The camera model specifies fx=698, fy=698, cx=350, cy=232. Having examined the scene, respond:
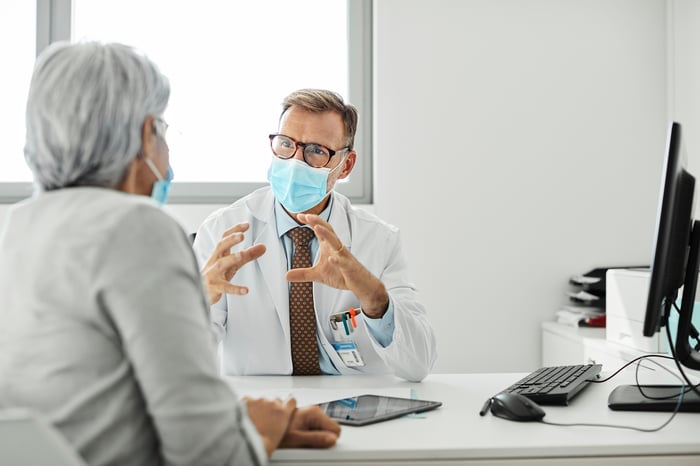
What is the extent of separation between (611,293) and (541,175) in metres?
0.77

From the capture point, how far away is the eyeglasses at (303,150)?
2.13 m

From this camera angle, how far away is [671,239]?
1.29 meters

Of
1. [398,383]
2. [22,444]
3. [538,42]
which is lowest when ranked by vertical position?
[398,383]

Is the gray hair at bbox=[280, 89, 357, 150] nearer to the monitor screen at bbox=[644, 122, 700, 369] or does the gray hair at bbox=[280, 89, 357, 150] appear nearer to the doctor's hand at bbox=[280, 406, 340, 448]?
the monitor screen at bbox=[644, 122, 700, 369]

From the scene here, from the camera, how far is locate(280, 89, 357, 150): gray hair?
215 centimetres

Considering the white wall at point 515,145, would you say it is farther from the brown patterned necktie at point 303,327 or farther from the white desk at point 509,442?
the white desk at point 509,442

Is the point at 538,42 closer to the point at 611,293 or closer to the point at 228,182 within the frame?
the point at 611,293

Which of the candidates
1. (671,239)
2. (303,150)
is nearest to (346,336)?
(303,150)

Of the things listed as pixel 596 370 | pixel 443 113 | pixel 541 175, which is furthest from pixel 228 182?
pixel 596 370

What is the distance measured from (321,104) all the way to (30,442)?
155 centimetres

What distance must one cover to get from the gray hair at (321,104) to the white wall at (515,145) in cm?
103

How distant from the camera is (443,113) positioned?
3.29 m

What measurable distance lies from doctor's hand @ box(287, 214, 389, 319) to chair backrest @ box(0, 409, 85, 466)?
37.6 inches

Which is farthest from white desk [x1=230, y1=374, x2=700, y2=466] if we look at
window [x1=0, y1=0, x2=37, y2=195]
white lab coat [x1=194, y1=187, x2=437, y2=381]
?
window [x1=0, y1=0, x2=37, y2=195]
